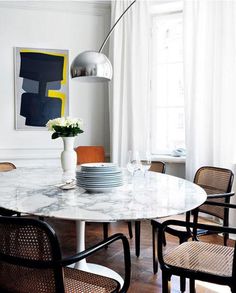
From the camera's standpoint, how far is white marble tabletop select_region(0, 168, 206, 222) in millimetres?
1535

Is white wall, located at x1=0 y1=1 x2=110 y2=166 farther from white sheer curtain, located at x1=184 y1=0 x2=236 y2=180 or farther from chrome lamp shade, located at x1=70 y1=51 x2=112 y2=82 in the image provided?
chrome lamp shade, located at x1=70 y1=51 x2=112 y2=82

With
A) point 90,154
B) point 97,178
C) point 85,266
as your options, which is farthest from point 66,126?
point 90,154

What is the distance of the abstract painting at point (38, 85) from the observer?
4199 millimetres

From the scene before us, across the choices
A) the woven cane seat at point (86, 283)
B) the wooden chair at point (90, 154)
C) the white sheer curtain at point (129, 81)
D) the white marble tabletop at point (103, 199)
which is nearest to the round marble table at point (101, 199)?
the white marble tabletop at point (103, 199)

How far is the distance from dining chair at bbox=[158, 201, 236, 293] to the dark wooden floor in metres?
0.59

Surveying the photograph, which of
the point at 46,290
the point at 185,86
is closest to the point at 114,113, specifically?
the point at 185,86

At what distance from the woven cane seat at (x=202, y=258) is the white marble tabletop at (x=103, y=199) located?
269 mm

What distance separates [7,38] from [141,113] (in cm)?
183

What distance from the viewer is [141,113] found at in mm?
4156

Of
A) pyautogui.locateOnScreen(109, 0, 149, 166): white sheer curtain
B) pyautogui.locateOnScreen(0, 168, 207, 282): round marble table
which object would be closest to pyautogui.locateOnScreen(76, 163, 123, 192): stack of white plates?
pyautogui.locateOnScreen(0, 168, 207, 282): round marble table

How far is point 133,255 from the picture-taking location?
9.71 ft

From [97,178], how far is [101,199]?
0.49 feet

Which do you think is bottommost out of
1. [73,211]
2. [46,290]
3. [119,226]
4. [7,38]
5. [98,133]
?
[119,226]

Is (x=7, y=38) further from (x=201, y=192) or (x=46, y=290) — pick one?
(x=46, y=290)
